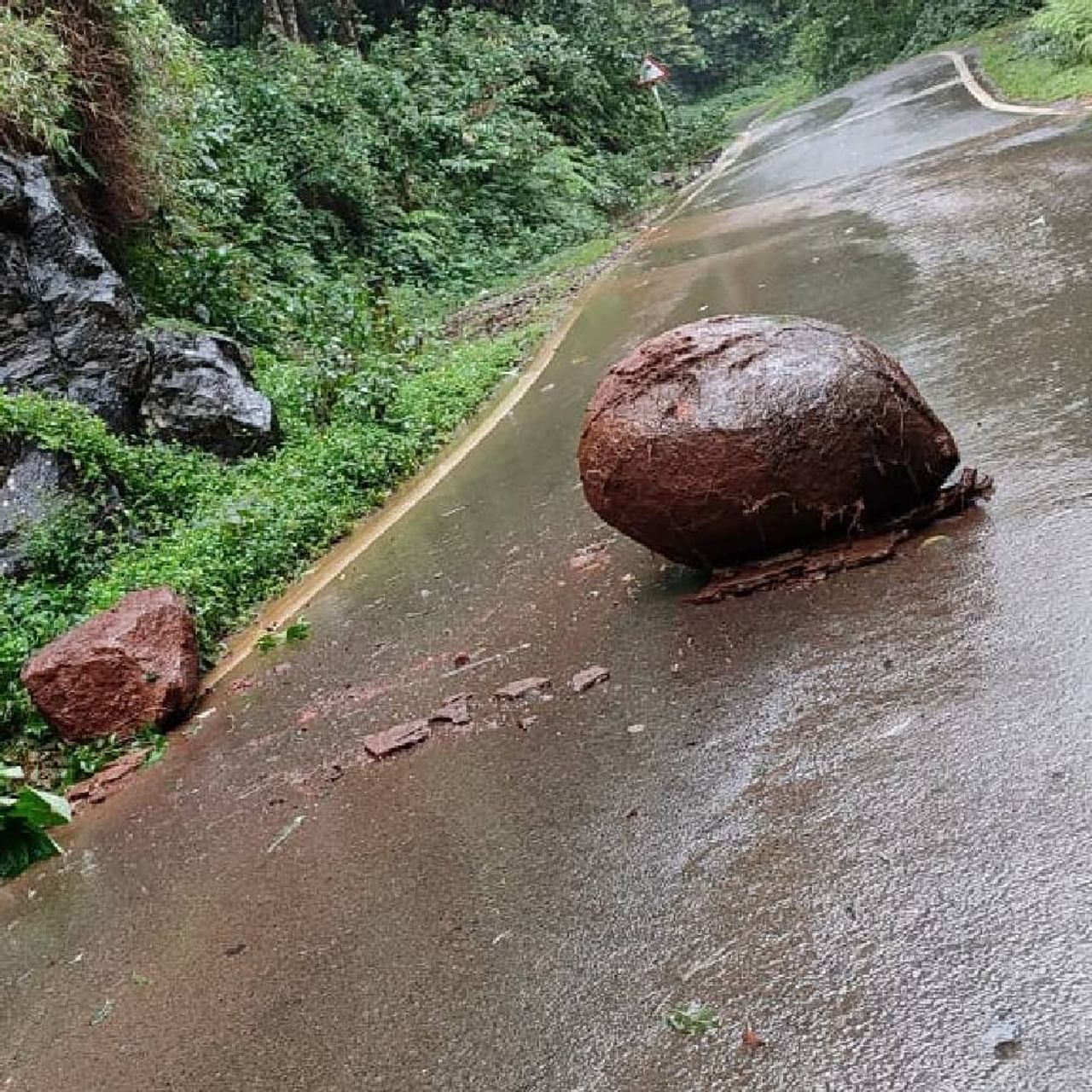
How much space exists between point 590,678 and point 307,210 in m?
15.4

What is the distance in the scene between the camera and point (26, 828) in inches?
238

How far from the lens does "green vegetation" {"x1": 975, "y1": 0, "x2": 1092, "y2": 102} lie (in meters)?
16.9

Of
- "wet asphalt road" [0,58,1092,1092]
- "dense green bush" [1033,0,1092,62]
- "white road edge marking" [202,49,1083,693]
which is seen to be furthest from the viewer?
"dense green bush" [1033,0,1092,62]

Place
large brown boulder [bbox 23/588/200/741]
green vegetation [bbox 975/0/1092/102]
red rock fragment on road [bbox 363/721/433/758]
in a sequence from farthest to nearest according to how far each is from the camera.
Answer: green vegetation [bbox 975/0/1092/102] → large brown boulder [bbox 23/588/200/741] → red rock fragment on road [bbox 363/721/433/758]

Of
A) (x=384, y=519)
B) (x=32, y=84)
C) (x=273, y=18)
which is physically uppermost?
(x=273, y=18)

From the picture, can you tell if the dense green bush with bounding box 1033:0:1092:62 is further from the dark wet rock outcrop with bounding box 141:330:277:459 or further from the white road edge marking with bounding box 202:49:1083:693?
the dark wet rock outcrop with bounding box 141:330:277:459

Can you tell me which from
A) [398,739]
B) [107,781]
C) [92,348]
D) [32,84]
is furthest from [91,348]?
[398,739]

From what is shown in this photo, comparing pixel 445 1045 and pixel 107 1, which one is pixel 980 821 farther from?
pixel 107 1

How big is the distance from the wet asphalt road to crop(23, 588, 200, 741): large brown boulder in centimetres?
31

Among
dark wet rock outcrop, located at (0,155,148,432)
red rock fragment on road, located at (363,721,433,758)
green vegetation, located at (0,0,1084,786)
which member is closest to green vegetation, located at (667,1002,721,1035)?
red rock fragment on road, located at (363,721,433,758)

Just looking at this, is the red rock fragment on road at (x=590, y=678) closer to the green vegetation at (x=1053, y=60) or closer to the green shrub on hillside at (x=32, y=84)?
the green shrub on hillside at (x=32, y=84)

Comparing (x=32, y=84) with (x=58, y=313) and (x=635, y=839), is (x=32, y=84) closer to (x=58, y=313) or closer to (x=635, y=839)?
(x=58, y=313)

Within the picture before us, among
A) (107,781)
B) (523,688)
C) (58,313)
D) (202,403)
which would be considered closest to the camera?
(523,688)

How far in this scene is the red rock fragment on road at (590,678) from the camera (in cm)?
529
